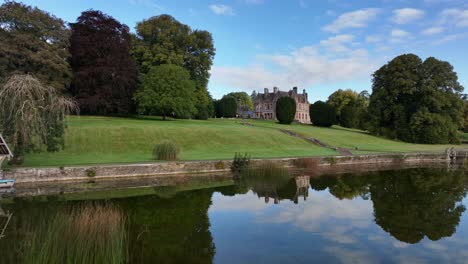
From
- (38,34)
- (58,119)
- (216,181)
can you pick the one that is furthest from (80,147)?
(38,34)

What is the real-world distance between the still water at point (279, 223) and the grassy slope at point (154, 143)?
26.5ft

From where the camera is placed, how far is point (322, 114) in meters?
57.0

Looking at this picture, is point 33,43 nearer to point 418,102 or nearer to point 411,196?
point 411,196

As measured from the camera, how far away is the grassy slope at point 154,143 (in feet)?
71.8

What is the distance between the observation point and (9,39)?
3098cm

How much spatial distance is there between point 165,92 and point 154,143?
551 inches

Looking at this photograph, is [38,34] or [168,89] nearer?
[38,34]

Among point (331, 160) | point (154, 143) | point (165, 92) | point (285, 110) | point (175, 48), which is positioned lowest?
point (331, 160)

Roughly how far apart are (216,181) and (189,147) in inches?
410

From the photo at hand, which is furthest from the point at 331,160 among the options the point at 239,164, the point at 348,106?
the point at 348,106

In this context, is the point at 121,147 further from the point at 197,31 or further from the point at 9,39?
the point at 197,31

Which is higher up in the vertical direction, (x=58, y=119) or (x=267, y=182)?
(x=58, y=119)

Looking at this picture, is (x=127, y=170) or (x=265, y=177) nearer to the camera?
(x=127, y=170)

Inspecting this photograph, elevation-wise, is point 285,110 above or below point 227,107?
below
